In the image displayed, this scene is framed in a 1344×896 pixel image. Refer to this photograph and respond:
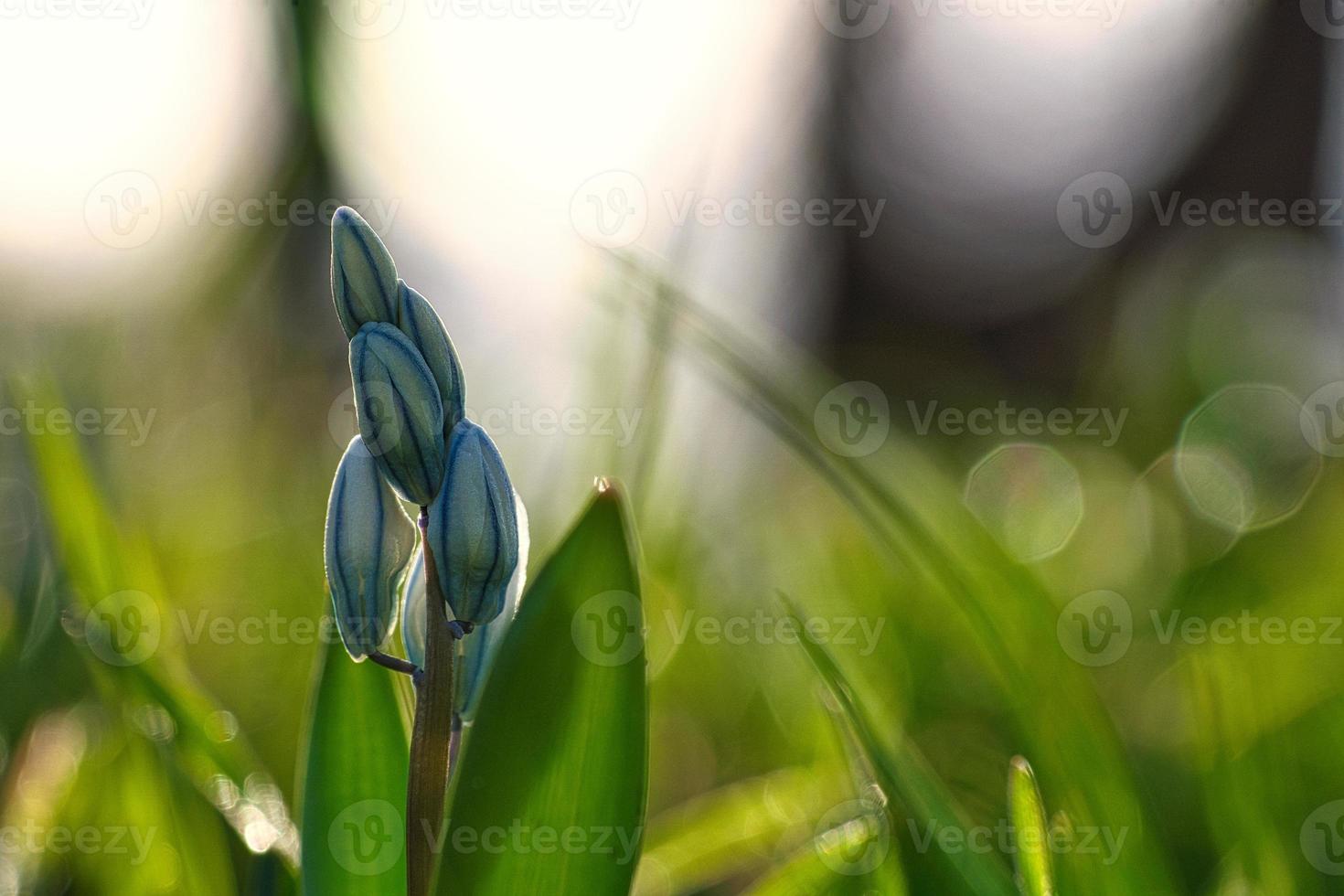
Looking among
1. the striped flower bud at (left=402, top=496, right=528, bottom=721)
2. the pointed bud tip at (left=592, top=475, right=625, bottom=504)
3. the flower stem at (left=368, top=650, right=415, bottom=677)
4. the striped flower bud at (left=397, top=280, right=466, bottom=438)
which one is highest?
the striped flower bud at (left=397, top=280, right=466, bottom=438)

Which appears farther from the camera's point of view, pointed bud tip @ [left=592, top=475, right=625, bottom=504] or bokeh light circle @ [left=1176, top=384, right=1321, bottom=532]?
bokeh light circle @ [left=1176, top=384, right=1321, bottom=532]

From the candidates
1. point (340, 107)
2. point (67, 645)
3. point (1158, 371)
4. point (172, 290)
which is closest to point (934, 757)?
point (67, 645)

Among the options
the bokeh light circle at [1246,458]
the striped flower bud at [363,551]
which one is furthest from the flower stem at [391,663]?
the bokeh light circle at [1246,458]

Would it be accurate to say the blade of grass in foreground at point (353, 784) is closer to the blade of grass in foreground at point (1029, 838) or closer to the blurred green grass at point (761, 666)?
the blurred green grass at point (761, 666)

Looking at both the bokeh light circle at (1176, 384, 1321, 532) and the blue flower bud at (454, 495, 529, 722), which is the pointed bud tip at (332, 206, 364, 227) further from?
the bokeh light circle at (1176, 384, 1321, 532)

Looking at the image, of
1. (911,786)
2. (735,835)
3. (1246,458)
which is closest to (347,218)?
(911,786)

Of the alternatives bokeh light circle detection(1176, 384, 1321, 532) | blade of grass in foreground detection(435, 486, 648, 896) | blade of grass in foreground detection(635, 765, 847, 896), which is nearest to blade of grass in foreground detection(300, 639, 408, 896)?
A: blade of grass in foreground detection(435, 486, 648, 896)

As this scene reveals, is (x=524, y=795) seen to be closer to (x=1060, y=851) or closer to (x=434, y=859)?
(x=434, y=859)
